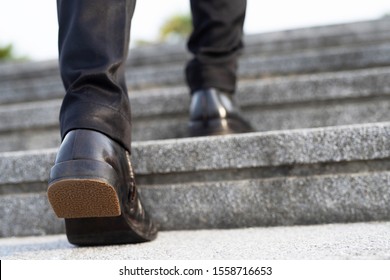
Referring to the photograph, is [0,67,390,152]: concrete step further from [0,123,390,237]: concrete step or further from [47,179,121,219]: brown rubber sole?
[47,179,121,219]: brown rubber sole

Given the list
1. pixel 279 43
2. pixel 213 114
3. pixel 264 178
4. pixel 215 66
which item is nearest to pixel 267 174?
pixel 264 178

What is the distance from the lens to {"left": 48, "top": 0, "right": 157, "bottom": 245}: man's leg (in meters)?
0.84

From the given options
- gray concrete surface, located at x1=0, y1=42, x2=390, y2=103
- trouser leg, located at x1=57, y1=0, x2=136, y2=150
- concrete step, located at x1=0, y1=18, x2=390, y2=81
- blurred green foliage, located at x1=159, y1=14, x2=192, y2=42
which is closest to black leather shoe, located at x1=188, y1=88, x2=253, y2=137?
trouser leg, located at x1=57, y1=0, x2=136, y2=150

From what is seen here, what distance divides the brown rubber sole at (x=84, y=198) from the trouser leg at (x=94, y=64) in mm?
100

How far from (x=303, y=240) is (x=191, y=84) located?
1.94 ft

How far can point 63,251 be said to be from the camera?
37.7 inches

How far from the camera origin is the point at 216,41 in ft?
4.35

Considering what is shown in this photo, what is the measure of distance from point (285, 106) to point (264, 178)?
53 centimetres

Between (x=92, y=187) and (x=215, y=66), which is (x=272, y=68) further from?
(x=92, y=187)

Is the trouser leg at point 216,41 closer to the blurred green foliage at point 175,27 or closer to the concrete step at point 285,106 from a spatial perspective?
the concrete step at point 285,106

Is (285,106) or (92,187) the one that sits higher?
(92,187)

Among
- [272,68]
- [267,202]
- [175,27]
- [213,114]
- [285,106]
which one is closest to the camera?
[267,202]

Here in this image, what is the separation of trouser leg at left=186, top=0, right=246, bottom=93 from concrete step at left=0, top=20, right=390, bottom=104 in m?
0.81

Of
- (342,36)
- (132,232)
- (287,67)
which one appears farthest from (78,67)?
(342,36)
